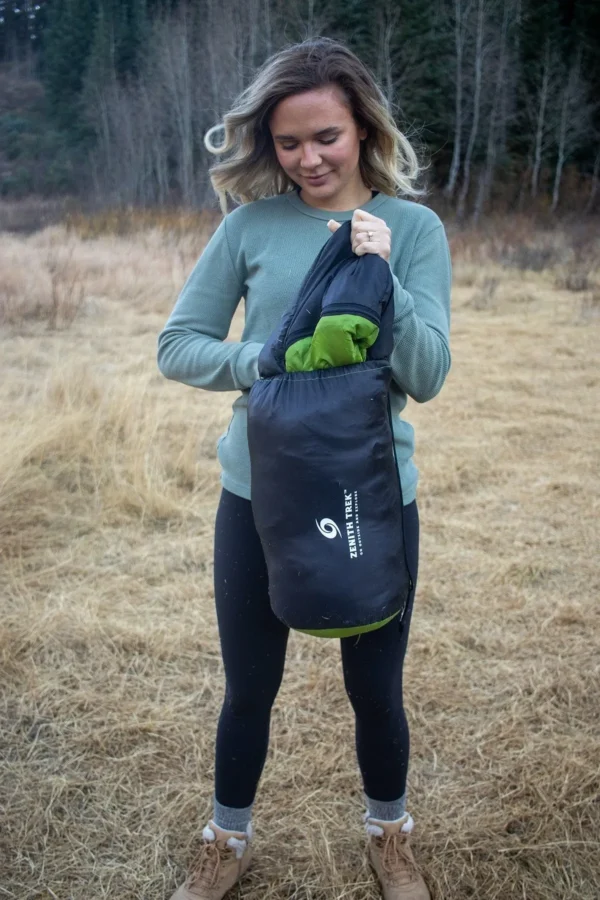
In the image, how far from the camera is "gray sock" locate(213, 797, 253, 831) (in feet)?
5.62

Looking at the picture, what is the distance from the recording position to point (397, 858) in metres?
1.76

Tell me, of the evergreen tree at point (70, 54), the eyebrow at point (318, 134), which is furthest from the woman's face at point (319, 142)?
the evergreen tree at point (70, 54)

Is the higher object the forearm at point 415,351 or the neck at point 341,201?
the neck at point 341,201

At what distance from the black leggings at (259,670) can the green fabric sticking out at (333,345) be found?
0.36m

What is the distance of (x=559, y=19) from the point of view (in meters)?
25.0

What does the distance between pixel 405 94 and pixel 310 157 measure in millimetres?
22380

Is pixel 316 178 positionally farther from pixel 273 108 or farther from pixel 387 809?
pixel 387 809

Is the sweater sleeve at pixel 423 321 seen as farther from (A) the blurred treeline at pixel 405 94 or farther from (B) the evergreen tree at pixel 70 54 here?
(B) the evergreen tree at pixel 70 54

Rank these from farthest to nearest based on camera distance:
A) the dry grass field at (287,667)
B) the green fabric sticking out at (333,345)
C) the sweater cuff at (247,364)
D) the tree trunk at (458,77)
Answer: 1. the tree trunk at (458,77)
2. the dry grass field at (287,667)
3. the sweater cuff at (247,364)
4. the green fabric sticking out at (333,345)

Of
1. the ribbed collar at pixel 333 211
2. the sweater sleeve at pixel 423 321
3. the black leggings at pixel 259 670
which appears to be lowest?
the black leggings at pixel 259 670

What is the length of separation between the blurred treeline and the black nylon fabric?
1970 centimetres

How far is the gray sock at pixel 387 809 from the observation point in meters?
1.72

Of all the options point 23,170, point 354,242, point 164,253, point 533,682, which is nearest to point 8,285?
point 164,253

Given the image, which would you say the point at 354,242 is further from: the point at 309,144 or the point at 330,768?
the point at 330,768
